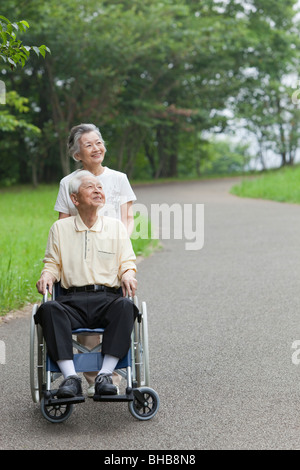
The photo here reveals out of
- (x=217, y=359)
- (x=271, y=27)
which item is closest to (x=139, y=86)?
(x=271, y=27)

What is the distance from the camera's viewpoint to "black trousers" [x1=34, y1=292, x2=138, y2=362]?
3.91 m

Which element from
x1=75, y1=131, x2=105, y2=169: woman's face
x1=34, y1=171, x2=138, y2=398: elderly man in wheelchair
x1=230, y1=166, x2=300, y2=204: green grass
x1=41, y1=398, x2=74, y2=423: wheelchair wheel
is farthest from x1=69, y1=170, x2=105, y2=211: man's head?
Answer: x1=230, y1=166, x2=300, y2=204: green grass

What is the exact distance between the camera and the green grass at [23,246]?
737cm

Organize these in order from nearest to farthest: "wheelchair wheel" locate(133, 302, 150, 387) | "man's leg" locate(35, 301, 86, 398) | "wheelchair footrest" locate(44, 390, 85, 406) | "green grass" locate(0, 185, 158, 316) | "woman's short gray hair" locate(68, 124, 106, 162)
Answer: "wheelchair footrest" locate(44, 390, 85, 406) → "man's leg" locate(35, 301, 86, 398) → "wheelchair wheel" locate(133, 302, 150, 387) → "woman's short gray hair" locate(68, 124, 106, 162) → "green grass" locate(0, 185, 158, 316)

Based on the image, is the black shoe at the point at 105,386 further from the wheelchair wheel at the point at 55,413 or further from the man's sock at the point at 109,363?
the wheelchair wheel at the point at 55,413

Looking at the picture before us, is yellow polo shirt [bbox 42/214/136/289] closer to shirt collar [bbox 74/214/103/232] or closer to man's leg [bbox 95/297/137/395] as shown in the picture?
shirt collar [bbox 74/214/103/232]

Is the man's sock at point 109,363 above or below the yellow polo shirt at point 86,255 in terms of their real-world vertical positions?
below

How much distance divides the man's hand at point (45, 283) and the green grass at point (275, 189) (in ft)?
47.6

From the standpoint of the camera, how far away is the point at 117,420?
406cm

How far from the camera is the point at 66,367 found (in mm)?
3910

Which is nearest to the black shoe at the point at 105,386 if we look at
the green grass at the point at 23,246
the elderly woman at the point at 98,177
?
the elderly woman at the point at 98,177

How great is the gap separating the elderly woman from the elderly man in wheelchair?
0.22 m

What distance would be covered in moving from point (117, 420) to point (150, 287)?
14.0 ft
